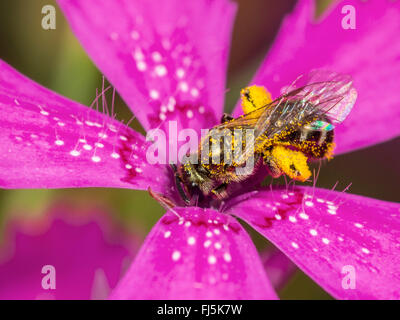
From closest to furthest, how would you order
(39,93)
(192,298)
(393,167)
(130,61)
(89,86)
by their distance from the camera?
(192,298) → (39,93) → (130,61) → (89,86) → (393,167)

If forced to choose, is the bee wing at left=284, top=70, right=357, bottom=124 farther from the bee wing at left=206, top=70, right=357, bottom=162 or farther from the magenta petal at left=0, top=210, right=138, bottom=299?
the magenta petal at left=0, top=210, right=138, bottom=299

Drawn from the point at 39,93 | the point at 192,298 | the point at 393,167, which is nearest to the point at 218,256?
the point at 192,298

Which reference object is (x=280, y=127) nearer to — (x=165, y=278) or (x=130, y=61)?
(x=165, y=278)

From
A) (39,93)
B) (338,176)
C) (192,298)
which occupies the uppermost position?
(39,93)

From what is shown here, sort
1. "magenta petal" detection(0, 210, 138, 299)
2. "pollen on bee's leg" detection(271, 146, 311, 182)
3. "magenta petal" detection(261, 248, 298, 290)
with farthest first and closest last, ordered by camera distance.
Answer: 1. "magenta petal" detection(0, 210, 138, 299)
2. "magenta petal" detection(261, 248, 298, 290)
3. "pollen on bee's leg" detection(271, 146, 311, 182)

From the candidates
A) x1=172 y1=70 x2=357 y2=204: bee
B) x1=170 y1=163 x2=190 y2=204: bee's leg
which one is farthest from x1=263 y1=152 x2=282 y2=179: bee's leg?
x1=170 y1=163 x2=190 y2=204: bee's leg

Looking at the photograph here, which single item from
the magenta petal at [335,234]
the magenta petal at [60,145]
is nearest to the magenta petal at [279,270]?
the magenta petal at [335,234]

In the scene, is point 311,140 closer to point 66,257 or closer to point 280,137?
point 280,137
